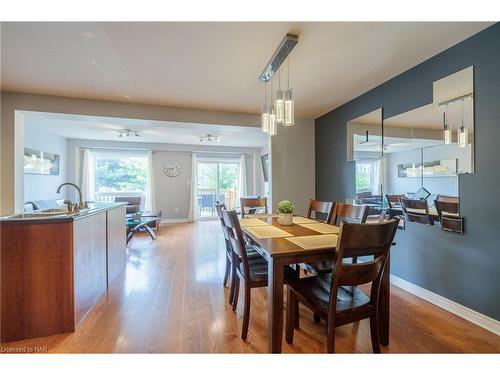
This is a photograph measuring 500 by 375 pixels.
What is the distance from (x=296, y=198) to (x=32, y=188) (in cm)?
493

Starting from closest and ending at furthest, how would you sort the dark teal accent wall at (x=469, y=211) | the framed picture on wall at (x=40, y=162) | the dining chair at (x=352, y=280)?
the dining chair at (x=352, y=280) < the dark teal accent wall at (x=469, y=211) < the framed picture on wall at (x=40, y=162)

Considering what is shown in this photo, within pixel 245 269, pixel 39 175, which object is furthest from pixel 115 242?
pixel 39 175

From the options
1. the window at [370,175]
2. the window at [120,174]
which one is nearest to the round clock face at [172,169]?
the window at [120,174]

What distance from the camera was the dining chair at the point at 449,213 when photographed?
6.14ft

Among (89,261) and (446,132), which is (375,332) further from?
(89,261)

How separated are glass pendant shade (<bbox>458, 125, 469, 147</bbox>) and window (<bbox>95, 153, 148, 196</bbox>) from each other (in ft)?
21.0

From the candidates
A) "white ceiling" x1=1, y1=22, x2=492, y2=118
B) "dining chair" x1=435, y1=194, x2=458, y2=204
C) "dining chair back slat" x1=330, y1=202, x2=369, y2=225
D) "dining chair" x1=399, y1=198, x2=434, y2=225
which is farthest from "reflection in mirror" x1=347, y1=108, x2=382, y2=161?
"dining chair back slat" x1=330, y1=202, x2=369, y2=225

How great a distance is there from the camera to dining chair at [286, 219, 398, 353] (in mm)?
1148

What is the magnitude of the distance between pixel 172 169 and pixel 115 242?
13.7ft

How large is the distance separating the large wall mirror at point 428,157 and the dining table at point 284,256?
3.44 feet

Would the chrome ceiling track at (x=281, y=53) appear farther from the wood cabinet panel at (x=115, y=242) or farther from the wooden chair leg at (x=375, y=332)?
the wood cabinet panel at (x=115, y=242)

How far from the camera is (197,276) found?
2.68 meters

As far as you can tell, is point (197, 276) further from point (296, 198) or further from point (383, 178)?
point (383, 178)

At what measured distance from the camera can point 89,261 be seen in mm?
1916
